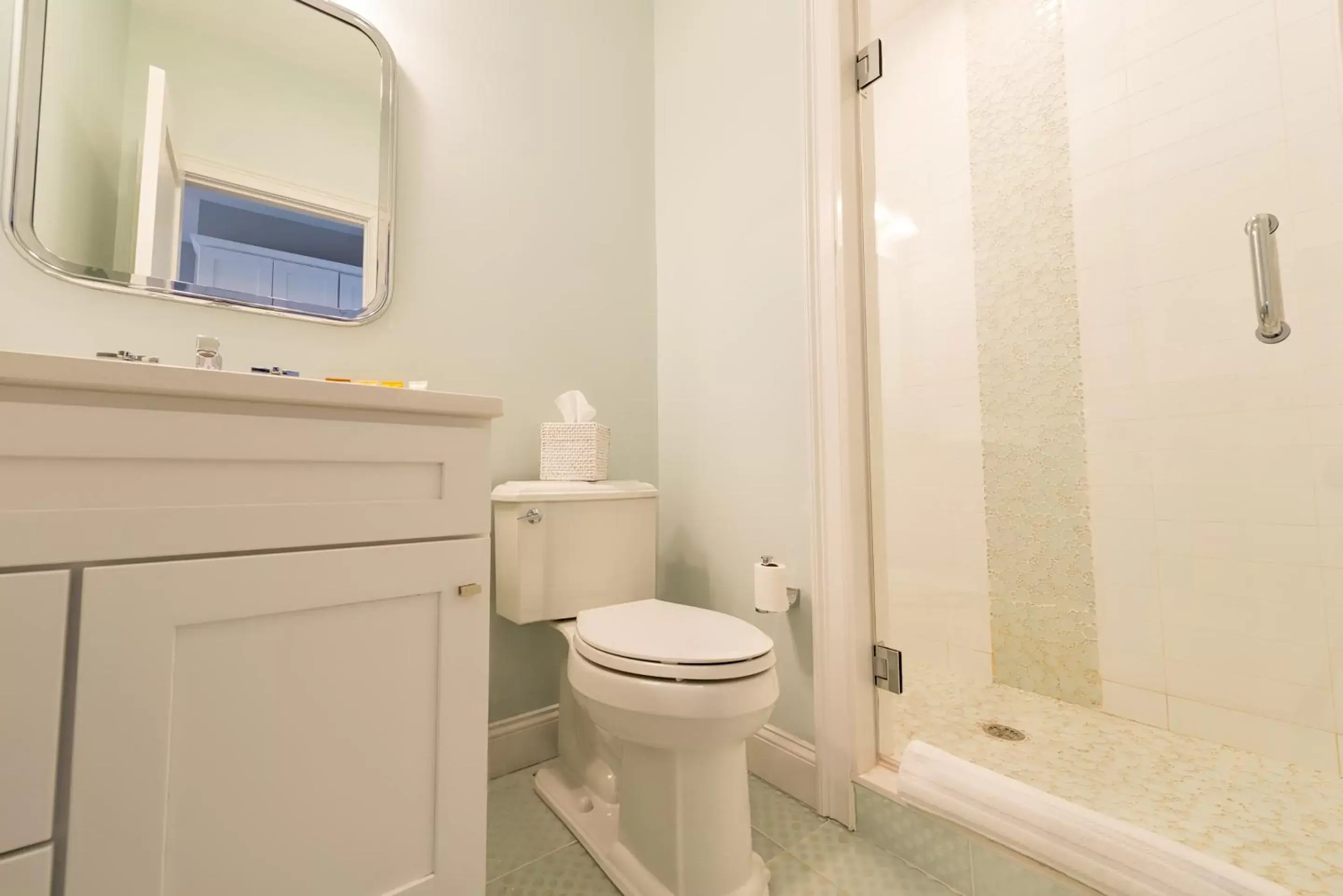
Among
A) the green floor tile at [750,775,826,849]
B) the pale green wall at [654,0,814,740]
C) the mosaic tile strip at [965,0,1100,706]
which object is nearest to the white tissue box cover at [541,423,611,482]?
the pale green wall at [654,0,814,740]

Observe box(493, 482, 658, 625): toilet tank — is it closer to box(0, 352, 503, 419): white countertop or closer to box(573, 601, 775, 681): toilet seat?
box(573, 601, 775, 681): toilet seat

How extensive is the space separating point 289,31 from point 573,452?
1.10 m

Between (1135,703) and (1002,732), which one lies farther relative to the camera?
(1135,703)

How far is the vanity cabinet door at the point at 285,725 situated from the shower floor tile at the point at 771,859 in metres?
0.32

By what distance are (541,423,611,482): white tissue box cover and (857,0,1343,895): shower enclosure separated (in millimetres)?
639

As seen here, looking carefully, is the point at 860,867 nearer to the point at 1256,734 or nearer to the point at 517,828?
the point at 517,828

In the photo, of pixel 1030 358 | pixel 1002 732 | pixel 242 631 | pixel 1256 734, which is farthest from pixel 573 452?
pixel 1256 734

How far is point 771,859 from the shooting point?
107 centimetres

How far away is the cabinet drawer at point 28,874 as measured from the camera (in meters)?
0.51

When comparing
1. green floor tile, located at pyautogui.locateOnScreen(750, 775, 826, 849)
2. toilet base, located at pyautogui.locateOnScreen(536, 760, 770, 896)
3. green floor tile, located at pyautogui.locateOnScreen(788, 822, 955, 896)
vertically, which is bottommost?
green floor tile, located at pyautogui.locateOnScreen(788, 822, 955, 896)

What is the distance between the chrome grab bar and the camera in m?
1.31

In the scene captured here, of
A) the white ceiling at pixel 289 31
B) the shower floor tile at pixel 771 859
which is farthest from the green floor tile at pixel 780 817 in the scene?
the white ceiling at pixel 289 31

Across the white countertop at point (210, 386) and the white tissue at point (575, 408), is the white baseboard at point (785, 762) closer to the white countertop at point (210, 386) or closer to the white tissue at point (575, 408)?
the white tissue at point (575, 408)

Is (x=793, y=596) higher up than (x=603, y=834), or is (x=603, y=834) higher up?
(x=793, y=596)
